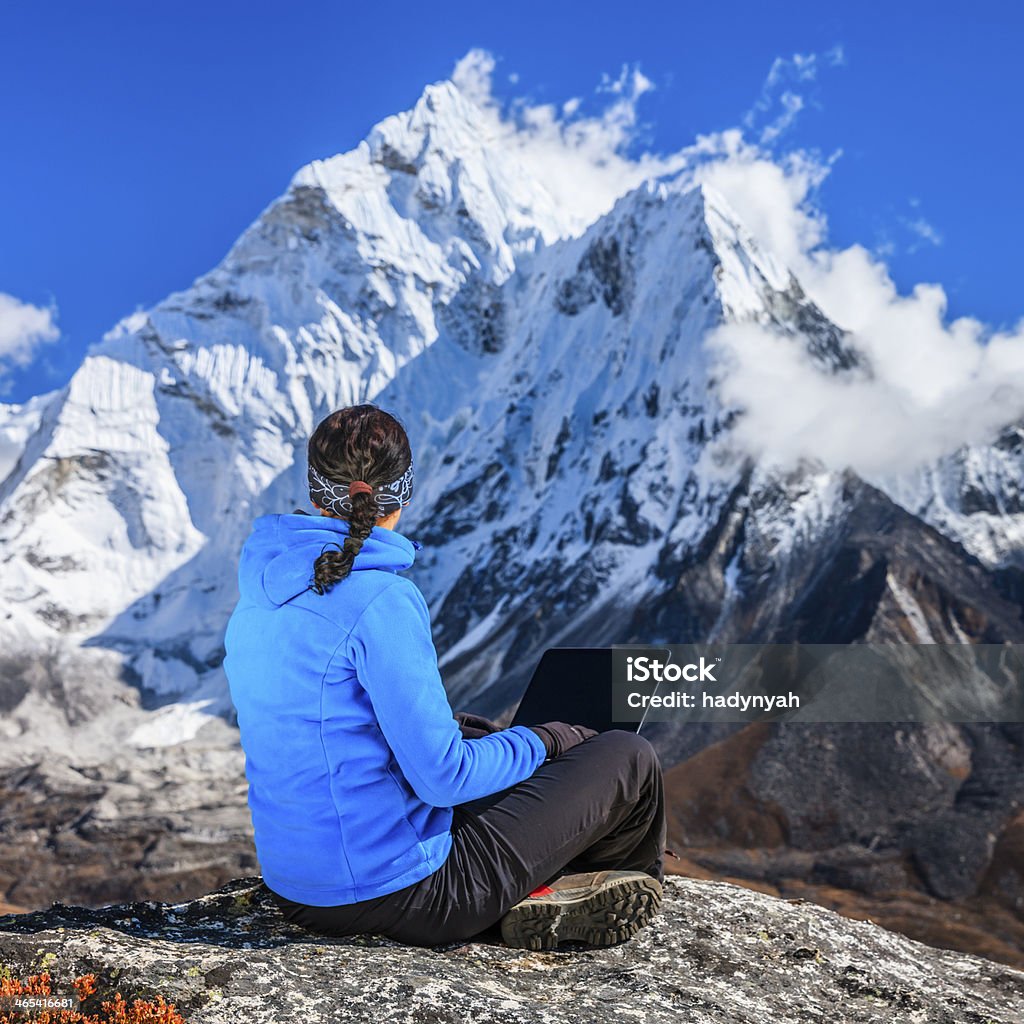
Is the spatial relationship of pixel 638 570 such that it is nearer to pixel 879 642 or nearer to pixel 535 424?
pixel 879 642

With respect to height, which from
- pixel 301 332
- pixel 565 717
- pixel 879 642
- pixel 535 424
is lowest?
pixel 565 717

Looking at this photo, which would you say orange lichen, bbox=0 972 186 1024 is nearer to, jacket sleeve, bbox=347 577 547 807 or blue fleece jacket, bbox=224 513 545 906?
blue fleece jacket, bbox=224 513 545 906

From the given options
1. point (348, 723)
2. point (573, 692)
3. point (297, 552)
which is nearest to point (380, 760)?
point (348, 723)

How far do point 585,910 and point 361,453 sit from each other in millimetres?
1793

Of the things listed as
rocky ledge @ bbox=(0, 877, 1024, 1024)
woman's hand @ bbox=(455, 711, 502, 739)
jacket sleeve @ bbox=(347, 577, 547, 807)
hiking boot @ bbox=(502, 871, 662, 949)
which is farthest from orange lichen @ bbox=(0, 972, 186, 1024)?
woman's hand @ bbox=(455, 711, 502, 739)

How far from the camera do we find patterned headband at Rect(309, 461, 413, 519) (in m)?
3.51

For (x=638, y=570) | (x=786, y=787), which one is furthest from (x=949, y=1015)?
(x=638, y=570)

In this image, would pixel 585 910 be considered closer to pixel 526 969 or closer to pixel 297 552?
pixel 526 969

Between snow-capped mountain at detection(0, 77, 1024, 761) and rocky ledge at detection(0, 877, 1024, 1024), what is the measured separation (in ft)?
146

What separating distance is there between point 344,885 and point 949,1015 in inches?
90.6

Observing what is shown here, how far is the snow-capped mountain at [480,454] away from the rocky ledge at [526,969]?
44.5 meters

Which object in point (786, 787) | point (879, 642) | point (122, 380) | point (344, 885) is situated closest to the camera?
point (344, 885)

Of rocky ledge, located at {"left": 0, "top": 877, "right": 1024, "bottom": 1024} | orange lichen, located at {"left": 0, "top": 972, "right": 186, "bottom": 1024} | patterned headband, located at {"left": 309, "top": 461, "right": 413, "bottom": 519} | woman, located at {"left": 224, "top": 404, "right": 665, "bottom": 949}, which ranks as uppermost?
patterned headband, located at {"left": 309, "top": 461, "right": 413, "bottom": 519}

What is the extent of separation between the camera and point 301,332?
415 ft
